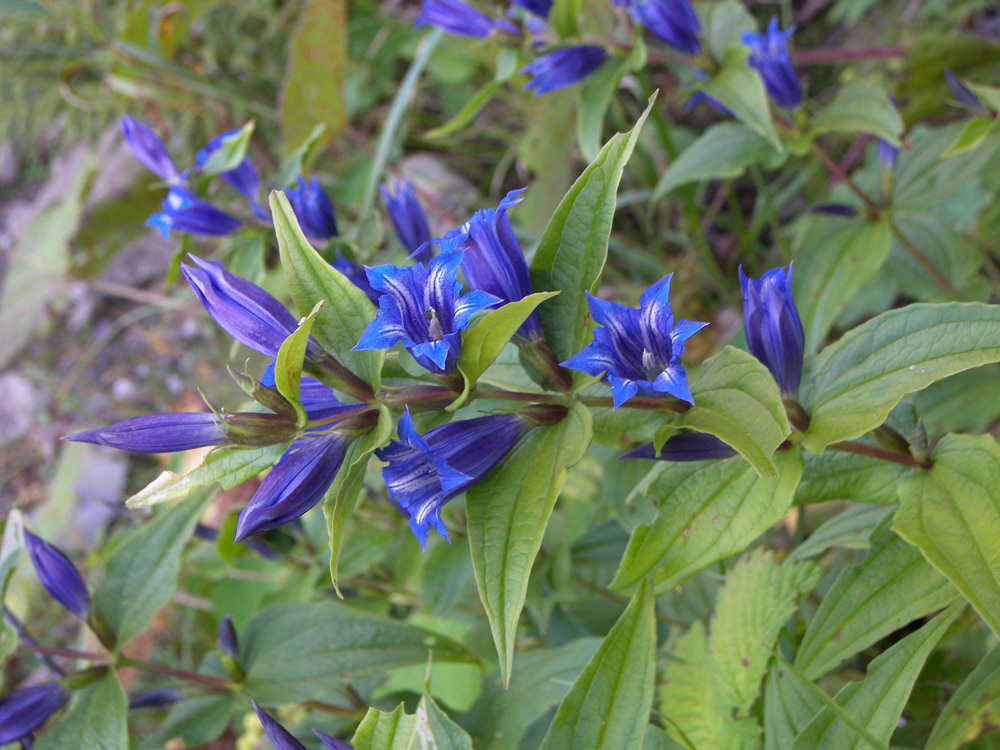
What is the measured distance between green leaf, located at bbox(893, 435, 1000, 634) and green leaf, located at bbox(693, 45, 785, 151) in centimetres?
92

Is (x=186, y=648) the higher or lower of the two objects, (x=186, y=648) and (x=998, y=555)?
the lower

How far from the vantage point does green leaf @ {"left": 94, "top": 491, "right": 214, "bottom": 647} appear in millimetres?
1664

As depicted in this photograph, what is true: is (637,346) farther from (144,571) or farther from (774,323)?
(144,571)

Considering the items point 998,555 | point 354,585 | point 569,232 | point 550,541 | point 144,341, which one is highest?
point 569,232

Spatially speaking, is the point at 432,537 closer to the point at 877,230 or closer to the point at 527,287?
the point at 527,287

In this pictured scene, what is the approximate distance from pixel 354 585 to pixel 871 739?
5.14ft

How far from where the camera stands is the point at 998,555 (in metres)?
1.09

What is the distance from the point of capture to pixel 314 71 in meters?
3.10

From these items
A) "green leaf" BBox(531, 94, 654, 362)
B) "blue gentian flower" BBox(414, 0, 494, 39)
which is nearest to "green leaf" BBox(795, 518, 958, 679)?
"green leaf" BBox(531, 94, 654, 362)

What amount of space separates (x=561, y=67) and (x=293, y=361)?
4.69 ft

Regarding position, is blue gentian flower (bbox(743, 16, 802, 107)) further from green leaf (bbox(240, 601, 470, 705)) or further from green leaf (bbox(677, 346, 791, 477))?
green leaf (bbox(240, 601, 470, 705))

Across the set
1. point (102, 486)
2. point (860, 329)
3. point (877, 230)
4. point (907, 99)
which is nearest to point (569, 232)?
point (860, 329)

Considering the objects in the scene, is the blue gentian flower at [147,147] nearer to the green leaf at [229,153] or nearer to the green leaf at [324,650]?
the green leaf at [229,153]

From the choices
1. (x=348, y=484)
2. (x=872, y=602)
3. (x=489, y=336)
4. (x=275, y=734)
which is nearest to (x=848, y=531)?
(x=872, y=602)
